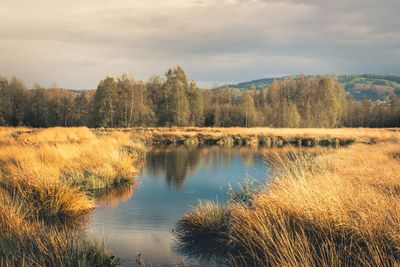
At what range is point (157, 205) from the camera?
12.2 metres

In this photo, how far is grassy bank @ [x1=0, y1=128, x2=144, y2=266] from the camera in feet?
20.0

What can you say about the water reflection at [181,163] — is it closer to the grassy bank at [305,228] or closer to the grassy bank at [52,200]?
the grassy bank at [52,200]

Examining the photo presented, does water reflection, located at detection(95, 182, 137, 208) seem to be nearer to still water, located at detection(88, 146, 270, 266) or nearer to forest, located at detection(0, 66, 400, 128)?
still water, located at detection(88, 146, 270, 266)

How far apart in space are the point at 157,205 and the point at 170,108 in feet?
155

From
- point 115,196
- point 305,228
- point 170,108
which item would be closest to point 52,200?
point 115,196

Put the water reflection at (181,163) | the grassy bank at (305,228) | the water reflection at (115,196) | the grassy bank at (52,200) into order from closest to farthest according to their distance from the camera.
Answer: the grassy bank at (305,228)
the grassy bank at (52,200)
the water reflection at (115,196)
the water reflection at (181,163)

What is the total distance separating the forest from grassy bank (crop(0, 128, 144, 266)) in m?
39.5

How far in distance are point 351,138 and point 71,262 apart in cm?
3462

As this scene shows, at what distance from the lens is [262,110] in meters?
75.4

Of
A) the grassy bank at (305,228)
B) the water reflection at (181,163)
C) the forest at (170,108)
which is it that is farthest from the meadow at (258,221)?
the forest at (170,108)

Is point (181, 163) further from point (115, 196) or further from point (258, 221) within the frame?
point (258, 221)

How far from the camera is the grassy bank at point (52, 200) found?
20.0 ft

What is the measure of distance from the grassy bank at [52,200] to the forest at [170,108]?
130 feet

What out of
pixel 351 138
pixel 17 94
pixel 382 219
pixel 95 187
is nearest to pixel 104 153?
pixel 95 187
